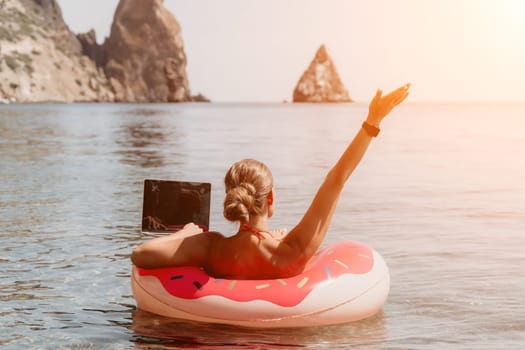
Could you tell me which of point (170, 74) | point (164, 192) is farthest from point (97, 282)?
point (170, 74)

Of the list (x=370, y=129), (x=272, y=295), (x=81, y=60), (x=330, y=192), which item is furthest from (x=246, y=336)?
(x=81, y=60)

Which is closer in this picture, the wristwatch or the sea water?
the wristwatch

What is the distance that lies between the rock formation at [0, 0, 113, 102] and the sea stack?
175 inches

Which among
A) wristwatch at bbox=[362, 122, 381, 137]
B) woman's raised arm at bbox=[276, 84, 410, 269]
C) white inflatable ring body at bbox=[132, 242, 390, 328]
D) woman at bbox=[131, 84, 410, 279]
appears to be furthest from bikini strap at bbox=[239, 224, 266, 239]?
wristwatch at bbox=[362, 122, 381, 137]

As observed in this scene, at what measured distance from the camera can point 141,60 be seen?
19300 cm

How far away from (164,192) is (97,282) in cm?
190

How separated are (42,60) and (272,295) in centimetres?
15356

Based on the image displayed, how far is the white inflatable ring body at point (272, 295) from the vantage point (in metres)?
6.10

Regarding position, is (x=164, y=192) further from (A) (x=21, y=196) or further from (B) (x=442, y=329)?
(A) (x=21, y=196)

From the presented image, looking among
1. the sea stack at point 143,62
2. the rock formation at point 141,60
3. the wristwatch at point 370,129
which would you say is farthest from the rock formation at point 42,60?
the wristwatch at point 370,129

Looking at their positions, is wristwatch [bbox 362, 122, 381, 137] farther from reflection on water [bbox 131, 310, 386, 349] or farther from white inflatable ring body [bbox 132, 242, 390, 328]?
reflection on water [bbox 131, 310, 386, 349]

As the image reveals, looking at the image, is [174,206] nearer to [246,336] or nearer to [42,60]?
[246,336]

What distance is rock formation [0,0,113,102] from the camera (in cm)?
13800

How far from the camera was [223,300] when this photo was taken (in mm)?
6094
